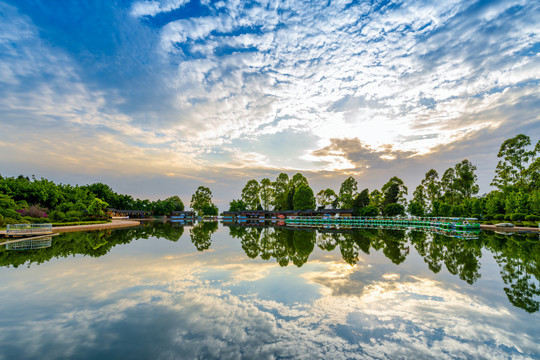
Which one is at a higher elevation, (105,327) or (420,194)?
(420,194)

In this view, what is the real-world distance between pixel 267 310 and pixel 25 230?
25239mm

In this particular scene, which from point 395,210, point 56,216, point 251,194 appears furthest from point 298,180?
point 56,216

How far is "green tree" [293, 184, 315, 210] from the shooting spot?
6406 centimetres

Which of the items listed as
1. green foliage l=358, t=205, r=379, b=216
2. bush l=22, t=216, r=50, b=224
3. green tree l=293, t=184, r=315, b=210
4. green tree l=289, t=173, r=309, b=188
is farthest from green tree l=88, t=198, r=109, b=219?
green foliage l=358, t=205, r=379, b=216

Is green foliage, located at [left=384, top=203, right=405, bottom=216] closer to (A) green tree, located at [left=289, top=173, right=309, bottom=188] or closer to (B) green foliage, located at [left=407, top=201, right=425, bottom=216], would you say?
(B) green foliage, located at [left=407, top=201, right=425, bottom=216]

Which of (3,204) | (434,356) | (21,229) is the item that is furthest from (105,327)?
(3,204)

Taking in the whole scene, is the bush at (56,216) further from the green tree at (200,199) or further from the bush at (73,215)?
the green tree at (200,199)

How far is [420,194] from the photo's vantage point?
64.6 m

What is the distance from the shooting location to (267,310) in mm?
6730

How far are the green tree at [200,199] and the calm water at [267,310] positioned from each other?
84445 mm

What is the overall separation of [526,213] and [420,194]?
33370mm

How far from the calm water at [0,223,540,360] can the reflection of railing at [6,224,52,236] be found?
406 inches

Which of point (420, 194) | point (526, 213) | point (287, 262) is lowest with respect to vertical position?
point (287, 262)

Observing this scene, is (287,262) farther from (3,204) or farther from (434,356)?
(3,204)
